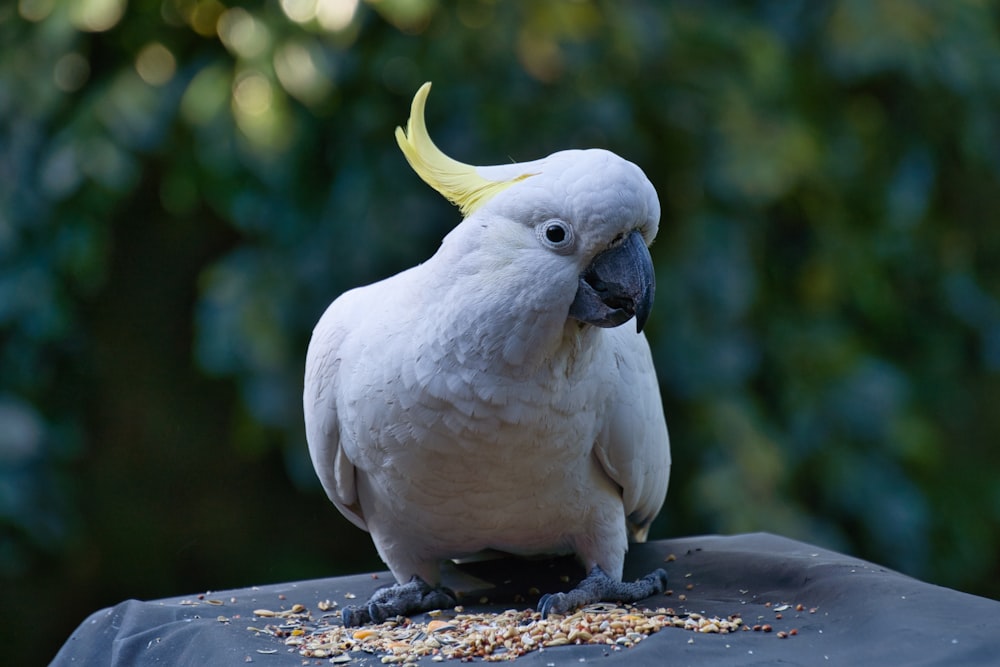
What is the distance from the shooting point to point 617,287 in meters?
1.59

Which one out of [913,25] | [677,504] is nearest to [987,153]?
[913,25]

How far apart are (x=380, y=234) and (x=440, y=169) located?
3.95 ft

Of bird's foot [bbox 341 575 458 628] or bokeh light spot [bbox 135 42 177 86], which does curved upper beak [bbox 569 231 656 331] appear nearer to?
bird's foot [bbox 341 575 458 628]

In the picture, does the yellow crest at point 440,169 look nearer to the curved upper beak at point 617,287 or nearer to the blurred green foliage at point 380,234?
the curved upper beak at point 617,287

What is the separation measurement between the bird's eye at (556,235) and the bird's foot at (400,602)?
2.53 ft

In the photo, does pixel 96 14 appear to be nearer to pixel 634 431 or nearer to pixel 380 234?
pixel 380 234

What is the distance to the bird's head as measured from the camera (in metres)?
1.56

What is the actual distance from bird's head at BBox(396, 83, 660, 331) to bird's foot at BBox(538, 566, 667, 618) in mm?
521

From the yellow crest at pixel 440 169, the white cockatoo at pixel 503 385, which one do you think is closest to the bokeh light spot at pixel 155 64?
the white cockatoo at pixel 503 385

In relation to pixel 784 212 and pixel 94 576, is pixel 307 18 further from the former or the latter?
pixel 94 576

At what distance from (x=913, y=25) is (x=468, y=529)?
2343 millimetres

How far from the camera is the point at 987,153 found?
3.71 m

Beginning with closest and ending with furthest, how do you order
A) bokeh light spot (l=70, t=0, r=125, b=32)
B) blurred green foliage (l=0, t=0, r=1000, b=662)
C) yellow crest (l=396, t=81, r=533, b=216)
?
yellow crest (l=396, t=81, r=533, b=216)
bokeh light spot (l=70, t=0, r=125, b=32)
blurred green foliage (l=0, t=0, r=1000, b=662)

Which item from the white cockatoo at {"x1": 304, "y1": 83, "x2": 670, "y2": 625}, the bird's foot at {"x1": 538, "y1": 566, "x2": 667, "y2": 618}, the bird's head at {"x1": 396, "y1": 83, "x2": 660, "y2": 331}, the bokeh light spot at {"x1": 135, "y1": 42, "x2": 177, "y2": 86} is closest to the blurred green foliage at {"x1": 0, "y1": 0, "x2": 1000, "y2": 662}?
the bokeh light spot at {"x1": 135, "y1": 42, "x2": 177, "y2": 86}
